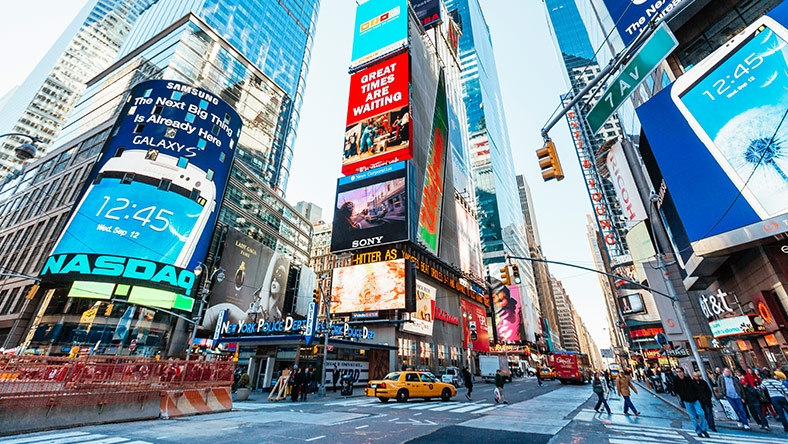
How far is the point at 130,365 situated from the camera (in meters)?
11.8

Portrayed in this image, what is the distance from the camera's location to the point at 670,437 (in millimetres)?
9320

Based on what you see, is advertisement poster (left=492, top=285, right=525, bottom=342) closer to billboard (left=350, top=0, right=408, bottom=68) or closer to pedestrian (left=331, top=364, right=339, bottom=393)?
billboard (left=350, top=0, right=408, bottom=68)

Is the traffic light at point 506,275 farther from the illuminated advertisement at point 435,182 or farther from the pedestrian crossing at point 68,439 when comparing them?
the illuminated advertisement at point 435,182

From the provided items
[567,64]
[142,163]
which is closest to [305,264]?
[142,163]

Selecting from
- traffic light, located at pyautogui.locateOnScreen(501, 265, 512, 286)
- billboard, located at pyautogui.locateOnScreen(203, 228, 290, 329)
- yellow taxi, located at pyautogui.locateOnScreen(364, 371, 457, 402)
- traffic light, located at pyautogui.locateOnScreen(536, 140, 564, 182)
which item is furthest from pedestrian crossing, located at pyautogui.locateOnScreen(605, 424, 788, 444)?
billboard, located at pyautogui.locateOnScreen(203, 228, 290, 329)

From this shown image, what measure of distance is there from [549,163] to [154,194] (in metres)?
42.9

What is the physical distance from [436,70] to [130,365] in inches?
3170

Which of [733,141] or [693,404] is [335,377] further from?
[733,141]

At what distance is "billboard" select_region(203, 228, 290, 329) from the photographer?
45.4 metres

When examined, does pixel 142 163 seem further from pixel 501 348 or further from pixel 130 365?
pixel 501 348

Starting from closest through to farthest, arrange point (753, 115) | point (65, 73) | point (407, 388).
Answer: point (753, 115) < point (407, 388) < point (65, 73)

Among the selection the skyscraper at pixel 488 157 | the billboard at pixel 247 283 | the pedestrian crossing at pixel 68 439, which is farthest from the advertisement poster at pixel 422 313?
the skyscraper at pixel 488 157

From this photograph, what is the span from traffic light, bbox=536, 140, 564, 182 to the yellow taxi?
14.8 metres

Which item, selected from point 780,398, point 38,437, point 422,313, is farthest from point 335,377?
point 780,398
